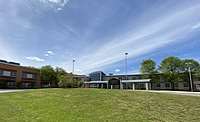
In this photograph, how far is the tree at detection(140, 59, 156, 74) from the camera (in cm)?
5925

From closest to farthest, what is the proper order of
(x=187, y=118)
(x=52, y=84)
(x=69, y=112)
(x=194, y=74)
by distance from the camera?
(x=187, y=118) → (x=69, y=112) → (x=194, y=74) → (x=52, y=84)

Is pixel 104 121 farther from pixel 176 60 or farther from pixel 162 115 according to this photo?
pixel 176 60

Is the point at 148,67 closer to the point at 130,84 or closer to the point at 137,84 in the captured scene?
the point at 137,84

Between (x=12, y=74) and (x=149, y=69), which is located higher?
(x=149, y=69)

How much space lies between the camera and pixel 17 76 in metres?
58.9

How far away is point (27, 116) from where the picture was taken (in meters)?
10.6

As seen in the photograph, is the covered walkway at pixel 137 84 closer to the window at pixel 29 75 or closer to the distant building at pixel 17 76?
the distant building at pixel 17 76

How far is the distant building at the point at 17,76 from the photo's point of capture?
54.0 m

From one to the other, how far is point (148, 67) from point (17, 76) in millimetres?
45116

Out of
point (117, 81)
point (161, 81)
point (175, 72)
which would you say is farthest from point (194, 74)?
point (117, 81)

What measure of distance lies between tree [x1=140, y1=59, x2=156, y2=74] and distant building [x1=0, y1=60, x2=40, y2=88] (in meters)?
41.3

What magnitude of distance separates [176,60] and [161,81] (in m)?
9.40

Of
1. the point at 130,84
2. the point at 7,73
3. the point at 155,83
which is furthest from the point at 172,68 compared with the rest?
the point at 7,73

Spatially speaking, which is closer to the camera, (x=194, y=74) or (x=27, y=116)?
(x=27, y=116)
